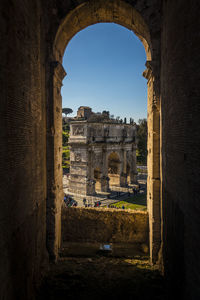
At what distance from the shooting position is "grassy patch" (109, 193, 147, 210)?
18.5 metres

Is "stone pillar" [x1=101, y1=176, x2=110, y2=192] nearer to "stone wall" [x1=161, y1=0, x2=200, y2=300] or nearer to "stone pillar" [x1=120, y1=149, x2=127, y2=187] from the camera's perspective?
"stone pillar" [x1=120, y1=149, x2=127, y2=187]

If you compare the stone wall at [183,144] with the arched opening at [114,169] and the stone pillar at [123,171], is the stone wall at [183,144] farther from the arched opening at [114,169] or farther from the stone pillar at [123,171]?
the arched opening at [114,169]

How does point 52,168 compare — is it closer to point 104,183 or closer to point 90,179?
point 90,179

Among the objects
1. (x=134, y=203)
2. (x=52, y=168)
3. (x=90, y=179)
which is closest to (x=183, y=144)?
(x=52, y=168)

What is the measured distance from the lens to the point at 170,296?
5312 millimetres

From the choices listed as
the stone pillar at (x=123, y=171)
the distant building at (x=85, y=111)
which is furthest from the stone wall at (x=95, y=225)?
the distant building at (x=85, y=111)

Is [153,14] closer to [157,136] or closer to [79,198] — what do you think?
[157,136]

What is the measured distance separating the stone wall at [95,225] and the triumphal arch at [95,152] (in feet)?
41.2

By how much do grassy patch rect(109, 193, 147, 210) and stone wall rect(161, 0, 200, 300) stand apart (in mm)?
12877

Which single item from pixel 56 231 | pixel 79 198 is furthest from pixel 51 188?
pixel 79 198

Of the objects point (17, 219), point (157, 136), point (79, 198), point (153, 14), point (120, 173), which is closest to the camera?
point (17, 219)

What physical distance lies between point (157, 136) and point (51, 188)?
182 inches

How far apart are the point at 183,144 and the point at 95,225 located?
6.24 meters

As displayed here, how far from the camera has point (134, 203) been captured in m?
19.6
